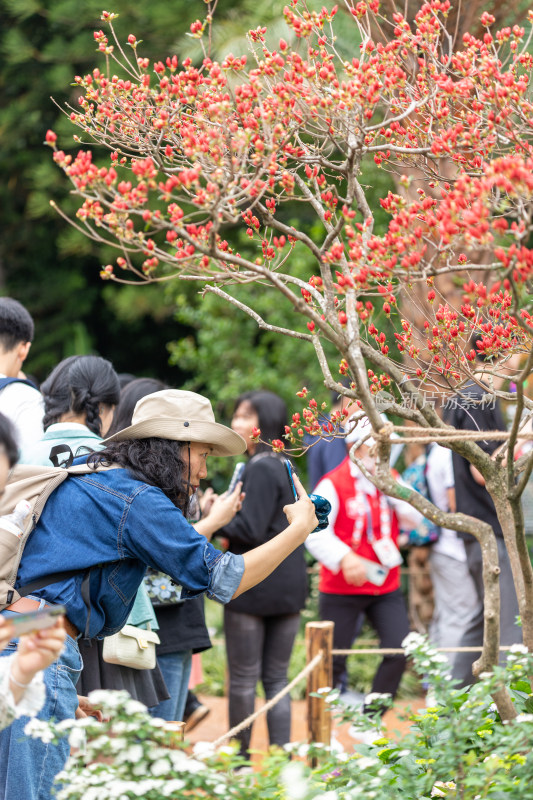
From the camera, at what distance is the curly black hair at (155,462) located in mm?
2803

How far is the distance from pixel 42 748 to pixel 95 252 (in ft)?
33.7

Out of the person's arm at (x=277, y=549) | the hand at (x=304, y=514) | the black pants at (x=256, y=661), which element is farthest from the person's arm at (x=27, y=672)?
the black pants at (x=256, y=661)

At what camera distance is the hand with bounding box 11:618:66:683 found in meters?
2.11

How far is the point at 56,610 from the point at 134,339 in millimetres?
12164

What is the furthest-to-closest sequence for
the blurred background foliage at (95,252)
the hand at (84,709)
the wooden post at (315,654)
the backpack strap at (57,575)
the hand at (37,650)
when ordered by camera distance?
the blurred background foliage at (95,252)
the wooden post at (315,654)
the hand at (84,709)
the backpack strap at (57,575)
the hand at (37,650)

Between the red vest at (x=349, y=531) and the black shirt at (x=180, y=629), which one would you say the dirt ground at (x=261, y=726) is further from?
the black shirt at (x=180, y=629)

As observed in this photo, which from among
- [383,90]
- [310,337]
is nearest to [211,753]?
[310,337]

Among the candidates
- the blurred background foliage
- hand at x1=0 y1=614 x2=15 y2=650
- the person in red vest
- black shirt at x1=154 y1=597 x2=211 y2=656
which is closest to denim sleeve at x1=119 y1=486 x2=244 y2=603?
hand at x1=0 y1=614 x2=15 y2=650

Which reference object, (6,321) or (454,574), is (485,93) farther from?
(454,574)

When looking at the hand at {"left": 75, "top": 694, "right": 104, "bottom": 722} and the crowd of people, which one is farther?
the hand at {"left": 75, "top": 694, "right": 104, "bottom": 722}

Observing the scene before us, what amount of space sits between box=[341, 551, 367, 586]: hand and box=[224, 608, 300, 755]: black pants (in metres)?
0.38

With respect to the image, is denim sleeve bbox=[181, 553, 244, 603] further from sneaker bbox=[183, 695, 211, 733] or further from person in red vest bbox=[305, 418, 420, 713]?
sneaker bbox=[183, 695, 211, 733]

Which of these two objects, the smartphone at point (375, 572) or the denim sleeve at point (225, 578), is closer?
the denim sleeve at point (225, 578)

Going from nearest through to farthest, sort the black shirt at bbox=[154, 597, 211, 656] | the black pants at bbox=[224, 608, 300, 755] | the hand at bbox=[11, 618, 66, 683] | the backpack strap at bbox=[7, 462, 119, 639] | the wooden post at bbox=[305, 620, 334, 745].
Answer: the hand at bbox=[11, 618, 66, 683] < the backpack strap at bbox=[7, 462, 119, 639] < the black shirt at bbox=[154, 597, 211, 656] < the wooden post at bbox=[305, 620, 334, 745] < the black pants at bbox=[224, 608, 300, 755]
